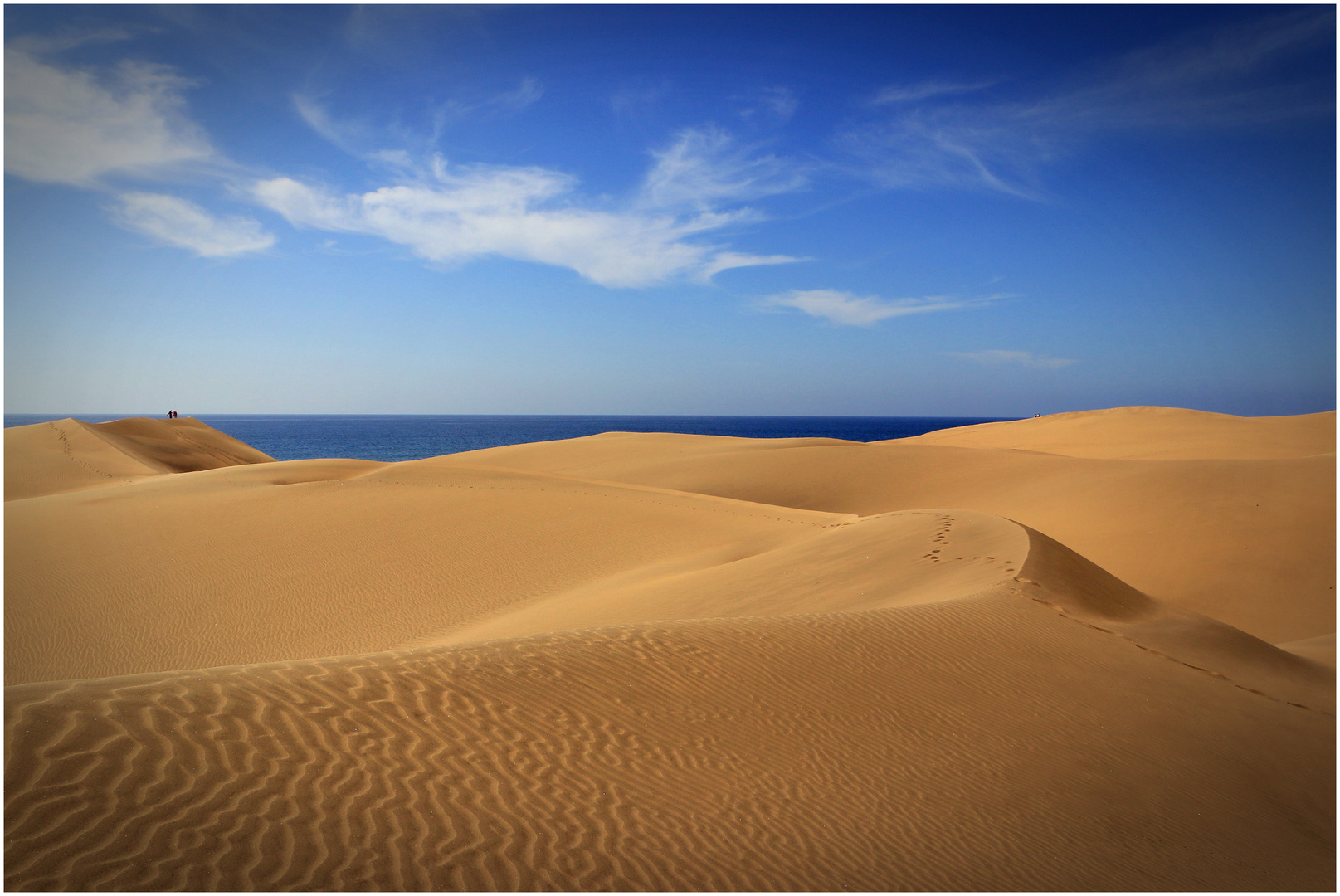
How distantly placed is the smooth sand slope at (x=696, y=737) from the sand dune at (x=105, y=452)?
20.5 m

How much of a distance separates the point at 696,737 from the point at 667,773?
2.02 feet

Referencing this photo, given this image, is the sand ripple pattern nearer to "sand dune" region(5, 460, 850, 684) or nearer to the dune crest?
the dune crest

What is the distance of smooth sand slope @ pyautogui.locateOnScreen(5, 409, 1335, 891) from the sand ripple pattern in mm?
23

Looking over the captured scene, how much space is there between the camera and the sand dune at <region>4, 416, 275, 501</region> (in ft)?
99.9

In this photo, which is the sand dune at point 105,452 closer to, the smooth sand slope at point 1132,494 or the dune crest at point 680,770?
the smooth sand slope at point 1132,494

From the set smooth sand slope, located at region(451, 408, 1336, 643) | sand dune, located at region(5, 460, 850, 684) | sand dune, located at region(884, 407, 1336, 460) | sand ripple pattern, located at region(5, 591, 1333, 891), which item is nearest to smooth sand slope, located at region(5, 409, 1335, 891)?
sand ripple pattern, located at region(5, 591, 1333, 891)

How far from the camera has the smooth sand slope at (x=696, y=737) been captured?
4.04 meters

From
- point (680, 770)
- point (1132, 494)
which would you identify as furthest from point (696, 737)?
point (1132, 494)

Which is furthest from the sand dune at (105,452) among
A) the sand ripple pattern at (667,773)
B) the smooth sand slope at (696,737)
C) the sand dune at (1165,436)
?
the sand dune at (1165,436)

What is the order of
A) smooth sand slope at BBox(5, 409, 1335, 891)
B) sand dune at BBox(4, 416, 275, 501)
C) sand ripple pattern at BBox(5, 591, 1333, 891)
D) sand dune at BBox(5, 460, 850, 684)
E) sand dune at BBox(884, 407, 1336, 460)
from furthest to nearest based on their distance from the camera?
sand dune at BBox(884, 407, 1336, 460) < sand dune at BBox(4, 416, 275, 501) < sand dune at BBox(5, 460, 850, 684) < smooth sand slope at BBox(5, 409, 1335, 891) < sand ripple pattern at BBox(5, 591, 1333, 891)

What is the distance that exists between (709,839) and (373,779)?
217cm

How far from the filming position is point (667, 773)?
532 centimetres

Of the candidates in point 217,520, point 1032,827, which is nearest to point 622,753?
point 1032,827

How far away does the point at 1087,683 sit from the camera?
25.6 ft
